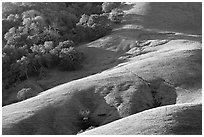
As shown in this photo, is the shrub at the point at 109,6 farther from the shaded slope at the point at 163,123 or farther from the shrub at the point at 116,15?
the shaded slope at the point at 163,123

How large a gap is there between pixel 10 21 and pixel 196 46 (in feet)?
114

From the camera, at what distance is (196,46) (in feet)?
198

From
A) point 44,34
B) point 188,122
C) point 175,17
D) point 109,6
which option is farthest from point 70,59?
point 188,122

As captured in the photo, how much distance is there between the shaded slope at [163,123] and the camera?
30.1 meters

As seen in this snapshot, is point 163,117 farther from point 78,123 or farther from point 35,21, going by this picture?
point 35,21

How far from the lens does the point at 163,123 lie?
102ft

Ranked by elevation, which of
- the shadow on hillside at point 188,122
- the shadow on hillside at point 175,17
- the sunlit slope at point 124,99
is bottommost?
the shadow on hillside at point 175,17

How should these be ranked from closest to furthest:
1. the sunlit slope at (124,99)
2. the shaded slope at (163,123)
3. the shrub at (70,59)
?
the shaded slope at (163,123)
the sunlit slope at (124,99)
the shrub at (70,59)

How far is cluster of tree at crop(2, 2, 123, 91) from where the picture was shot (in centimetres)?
6556

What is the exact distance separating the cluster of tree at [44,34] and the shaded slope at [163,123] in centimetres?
3248

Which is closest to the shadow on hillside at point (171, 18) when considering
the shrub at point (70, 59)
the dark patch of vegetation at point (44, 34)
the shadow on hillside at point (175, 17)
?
the shadow on hillside at point (175, 17)

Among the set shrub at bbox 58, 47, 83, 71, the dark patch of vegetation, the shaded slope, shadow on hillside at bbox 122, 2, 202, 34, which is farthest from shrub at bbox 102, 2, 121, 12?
the shaded slope

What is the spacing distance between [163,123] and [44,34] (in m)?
47.9

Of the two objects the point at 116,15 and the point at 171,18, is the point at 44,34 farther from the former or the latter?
the point at 171,18
